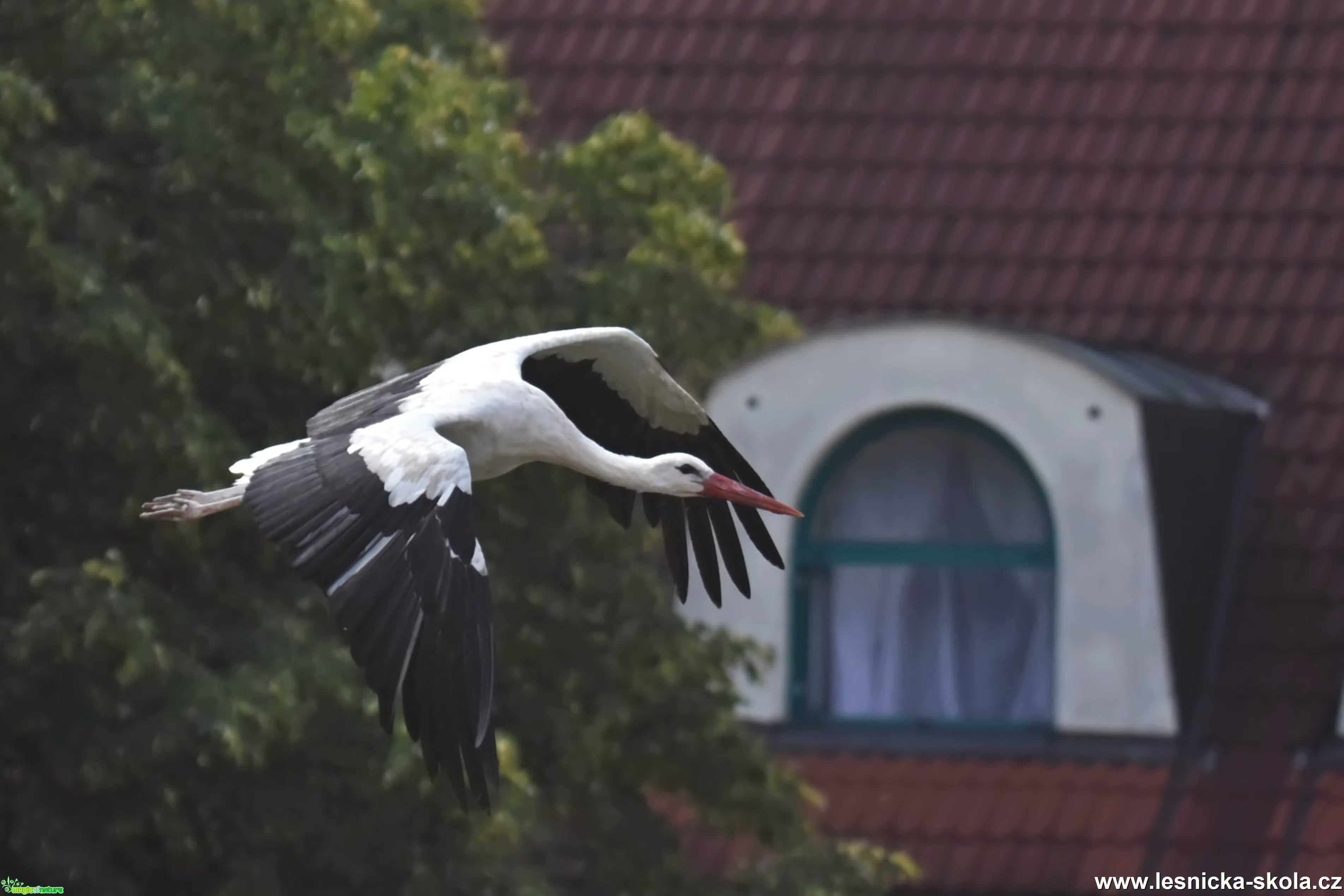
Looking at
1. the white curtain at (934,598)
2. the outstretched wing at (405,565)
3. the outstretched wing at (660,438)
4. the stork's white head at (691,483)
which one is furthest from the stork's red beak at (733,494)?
the white curtain at (934,598)

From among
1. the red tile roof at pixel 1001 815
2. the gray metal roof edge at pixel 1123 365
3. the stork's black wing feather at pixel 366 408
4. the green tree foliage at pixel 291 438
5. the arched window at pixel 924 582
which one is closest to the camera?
the stork's black wing feather at pixel 366 408

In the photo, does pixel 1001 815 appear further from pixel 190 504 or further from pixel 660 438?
pixel 190 504

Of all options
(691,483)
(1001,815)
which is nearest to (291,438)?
(691,483)

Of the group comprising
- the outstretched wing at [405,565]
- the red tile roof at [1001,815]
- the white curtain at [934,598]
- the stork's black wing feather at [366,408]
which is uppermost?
the stork's black wing feather at [366,408]

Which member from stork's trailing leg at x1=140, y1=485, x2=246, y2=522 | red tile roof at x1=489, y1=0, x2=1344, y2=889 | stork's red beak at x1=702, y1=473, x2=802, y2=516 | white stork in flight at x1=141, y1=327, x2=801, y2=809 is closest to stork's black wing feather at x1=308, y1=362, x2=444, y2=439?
white stork in flight at x1=141, y1=327, x2=801, y2=809

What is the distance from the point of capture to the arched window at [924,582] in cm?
1266

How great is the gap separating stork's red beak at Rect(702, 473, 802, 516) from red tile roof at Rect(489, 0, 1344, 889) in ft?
11.9

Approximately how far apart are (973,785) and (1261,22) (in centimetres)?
340

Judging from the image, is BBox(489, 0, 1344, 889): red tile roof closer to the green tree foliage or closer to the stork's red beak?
the green tree foliage

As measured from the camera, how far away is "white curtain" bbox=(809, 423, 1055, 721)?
12.7 m

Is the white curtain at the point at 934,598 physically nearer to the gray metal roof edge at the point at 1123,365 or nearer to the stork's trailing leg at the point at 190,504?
the gray metal roof edge at the point at 1123,365

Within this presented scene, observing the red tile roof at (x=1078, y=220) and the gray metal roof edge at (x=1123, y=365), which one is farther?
the red tile roof at (x=1078, y=220)

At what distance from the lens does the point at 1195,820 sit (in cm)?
1215

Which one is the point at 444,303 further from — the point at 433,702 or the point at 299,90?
the point at 433,702
